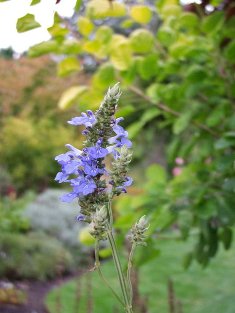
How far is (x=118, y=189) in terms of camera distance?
114 centimetres

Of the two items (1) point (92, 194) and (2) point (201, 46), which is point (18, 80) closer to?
(2) point (201, 46)

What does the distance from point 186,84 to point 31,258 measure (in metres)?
6.08

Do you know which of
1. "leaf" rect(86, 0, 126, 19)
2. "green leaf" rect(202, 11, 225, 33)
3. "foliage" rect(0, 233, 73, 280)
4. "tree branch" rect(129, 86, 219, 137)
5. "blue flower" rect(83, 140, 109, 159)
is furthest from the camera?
"foliage" rect(0, 233, 73, 280)

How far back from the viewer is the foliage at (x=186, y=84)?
2.23 metres

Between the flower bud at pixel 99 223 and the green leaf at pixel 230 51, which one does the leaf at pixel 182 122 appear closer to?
the green leaf at pixel 230 51

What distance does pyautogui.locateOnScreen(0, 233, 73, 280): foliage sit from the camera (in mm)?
7684

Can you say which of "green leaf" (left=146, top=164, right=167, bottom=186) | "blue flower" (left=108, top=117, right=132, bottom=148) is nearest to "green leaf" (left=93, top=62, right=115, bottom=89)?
"green leaf" (left=146, top=164, right=167, bottom=186)

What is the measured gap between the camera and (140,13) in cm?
228

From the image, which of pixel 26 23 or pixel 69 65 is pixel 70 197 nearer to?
pixel 26 23

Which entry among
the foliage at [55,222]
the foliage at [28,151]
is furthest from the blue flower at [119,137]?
the foliage at [28,151]

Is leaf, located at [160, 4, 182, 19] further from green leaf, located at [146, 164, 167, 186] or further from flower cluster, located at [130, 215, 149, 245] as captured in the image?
flower cluster, located at [130, 215, 149, 245]

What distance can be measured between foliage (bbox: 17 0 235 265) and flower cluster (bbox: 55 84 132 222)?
3.12ft

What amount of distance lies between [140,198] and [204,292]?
432 centimetres

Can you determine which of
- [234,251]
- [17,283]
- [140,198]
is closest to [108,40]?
[140,198]
